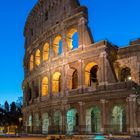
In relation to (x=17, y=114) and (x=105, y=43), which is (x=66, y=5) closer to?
(x=105, y=43)

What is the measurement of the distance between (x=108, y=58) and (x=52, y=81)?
9.80 metres

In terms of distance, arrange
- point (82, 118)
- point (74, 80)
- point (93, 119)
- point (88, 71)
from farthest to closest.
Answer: point (74, 80) < point (93, 119) < point (88, 71) < point (82, 118)

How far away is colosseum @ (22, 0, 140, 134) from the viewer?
37.1 metres

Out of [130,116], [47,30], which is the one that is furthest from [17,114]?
[130,116]

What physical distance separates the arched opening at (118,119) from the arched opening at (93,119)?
2017 millimetres

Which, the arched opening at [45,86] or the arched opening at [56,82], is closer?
the arched opening at [56,82]

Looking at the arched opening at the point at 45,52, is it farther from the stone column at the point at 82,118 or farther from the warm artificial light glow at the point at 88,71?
the stone column at the point at 82,118

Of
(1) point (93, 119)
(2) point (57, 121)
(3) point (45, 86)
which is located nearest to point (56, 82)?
(3) point (45, 86)

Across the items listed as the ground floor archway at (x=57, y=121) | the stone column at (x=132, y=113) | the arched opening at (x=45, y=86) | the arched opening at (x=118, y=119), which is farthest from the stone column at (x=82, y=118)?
the arched opening at (x=45, y=86)

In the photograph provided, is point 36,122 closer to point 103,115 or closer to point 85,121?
point 85,121

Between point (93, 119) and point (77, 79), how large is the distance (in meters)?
5.26

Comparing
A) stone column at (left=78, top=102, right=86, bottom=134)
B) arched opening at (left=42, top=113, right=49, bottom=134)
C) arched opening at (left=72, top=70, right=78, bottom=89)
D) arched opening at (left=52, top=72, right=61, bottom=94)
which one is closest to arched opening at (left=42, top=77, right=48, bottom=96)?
arched opening at (left=52, top=72, right=61, bottom=94)

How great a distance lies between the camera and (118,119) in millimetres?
38094

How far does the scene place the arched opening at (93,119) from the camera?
129 feet
